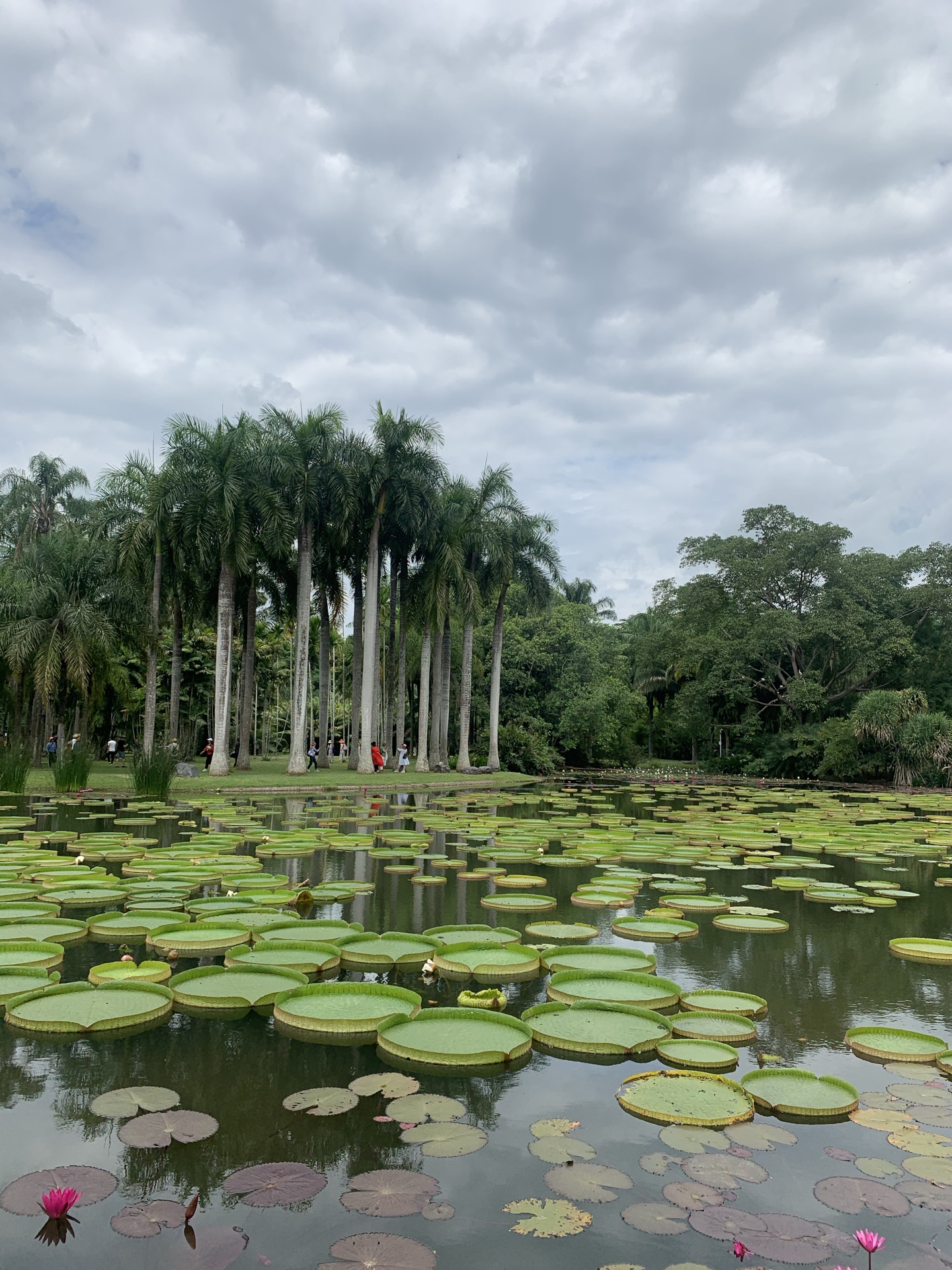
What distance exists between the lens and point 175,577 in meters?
26.5

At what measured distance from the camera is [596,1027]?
4.52 metres

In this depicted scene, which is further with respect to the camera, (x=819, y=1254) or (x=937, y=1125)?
(x=937, y=1125)

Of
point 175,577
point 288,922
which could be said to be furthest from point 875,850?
point 175,577

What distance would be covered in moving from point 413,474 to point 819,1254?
26032mm

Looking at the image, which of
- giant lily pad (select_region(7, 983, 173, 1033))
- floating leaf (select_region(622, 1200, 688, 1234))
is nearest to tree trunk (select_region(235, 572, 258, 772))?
giant lily pad (select_region(7, 983, 173, 1033))

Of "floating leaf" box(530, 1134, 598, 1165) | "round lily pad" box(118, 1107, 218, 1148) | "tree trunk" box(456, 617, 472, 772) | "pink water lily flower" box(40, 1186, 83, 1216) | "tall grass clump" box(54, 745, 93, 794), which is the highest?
"tree trunk" box(456, 617, 472, 772)

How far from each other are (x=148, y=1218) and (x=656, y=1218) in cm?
172

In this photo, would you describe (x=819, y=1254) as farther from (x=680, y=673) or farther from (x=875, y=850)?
(x=680, y=673)

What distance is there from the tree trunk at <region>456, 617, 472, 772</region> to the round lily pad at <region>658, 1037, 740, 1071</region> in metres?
27.0

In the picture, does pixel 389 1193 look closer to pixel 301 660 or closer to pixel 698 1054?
pixel 698 1054

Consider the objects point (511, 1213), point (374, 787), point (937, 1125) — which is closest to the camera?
point (511, 1213)

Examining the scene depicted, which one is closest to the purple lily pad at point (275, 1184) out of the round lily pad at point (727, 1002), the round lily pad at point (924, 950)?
the round lily pad at point (727, 1002)

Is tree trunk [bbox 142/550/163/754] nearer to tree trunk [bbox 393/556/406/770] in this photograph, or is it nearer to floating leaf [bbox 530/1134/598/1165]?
tree trunk [bbox 393/556/406/770]

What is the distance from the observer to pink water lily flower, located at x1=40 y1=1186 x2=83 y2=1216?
99.8 inches
